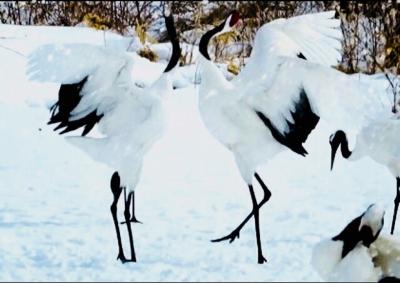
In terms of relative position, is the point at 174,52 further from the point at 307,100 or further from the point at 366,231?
the point at 366,231

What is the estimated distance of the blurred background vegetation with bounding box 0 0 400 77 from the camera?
637cm

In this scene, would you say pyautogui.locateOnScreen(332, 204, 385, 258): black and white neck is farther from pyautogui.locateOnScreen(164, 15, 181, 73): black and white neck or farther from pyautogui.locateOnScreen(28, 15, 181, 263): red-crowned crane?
pyautogui.locateOnScreen(164, 15, 181, 73): black and white neck

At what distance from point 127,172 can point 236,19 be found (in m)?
0.57

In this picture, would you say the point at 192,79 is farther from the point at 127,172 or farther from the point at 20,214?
the point at 127,172

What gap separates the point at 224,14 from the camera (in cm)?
837

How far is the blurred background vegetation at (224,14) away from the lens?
251 inches

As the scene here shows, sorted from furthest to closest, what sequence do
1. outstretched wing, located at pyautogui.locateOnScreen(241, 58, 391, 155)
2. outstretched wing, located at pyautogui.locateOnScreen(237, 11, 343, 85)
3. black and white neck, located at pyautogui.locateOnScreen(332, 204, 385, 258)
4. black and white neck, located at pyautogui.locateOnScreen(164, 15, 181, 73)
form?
outstretched wing, located at pyautogui.locateOnScreen(237, 11, 343, 85)
black and white neck, located at pyautogui.locateOnScreen(164, 15, 181, 73)
outstretched wing, located at pyautogui.locateOnScreen(241, 58, 391, 155)
black and white neck, located at pyautogui.locateOnScreen(332, 204, 385, 258)

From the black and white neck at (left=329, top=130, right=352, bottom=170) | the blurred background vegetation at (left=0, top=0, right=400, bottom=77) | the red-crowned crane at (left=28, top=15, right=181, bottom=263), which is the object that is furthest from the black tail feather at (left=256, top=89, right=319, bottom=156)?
→ the blurred background vegetation at (left=0, top=0, right=400, bottom=77)

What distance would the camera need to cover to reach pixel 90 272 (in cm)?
297

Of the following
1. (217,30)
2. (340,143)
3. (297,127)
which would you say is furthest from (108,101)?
(340,143)

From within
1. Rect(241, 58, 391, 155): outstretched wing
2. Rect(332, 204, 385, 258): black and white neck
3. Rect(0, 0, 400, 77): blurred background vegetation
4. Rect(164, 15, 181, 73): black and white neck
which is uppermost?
Rect(164, 15, 181, 73): black and white neck

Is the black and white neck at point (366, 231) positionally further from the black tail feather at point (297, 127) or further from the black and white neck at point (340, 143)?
the black and white neck at point (340, 143)

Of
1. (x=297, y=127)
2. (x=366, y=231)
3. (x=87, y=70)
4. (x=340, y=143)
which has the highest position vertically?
(x=87, y=70)

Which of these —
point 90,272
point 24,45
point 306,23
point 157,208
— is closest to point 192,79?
point 24,45
